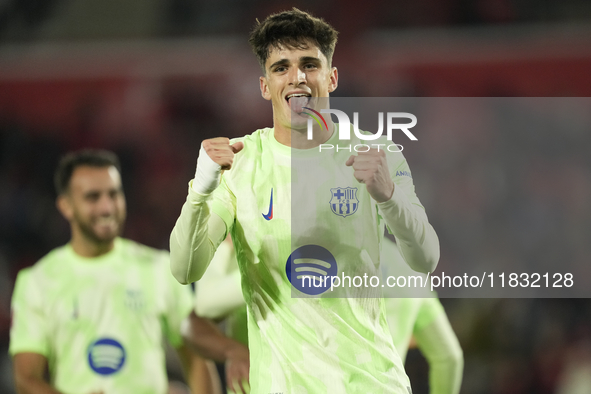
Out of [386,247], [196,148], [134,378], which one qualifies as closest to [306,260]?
[386,247]

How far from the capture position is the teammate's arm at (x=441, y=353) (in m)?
4.04

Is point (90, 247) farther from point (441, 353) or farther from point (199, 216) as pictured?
point (199, 216)

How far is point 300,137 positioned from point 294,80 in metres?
0.21

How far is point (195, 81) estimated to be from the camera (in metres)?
8.28

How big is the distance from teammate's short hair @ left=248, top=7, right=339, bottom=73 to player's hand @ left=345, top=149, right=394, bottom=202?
0.57 m

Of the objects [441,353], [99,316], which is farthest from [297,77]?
[99,316]

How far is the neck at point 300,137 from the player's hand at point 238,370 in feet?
3.99

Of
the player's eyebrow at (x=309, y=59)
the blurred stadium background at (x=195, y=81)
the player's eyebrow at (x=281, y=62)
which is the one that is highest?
the blurred stadium background at (x=195, y=81)

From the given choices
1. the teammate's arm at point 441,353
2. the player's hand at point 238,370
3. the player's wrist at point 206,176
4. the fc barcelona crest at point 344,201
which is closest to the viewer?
the player's wrist at point 206,176

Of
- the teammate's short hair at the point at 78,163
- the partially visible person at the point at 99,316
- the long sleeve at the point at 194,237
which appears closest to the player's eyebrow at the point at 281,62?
the long sleeve at the point at 194,237

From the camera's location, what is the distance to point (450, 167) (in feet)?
18.0

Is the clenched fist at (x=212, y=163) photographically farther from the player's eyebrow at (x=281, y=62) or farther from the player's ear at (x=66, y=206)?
the player's ear at (x=66, y=206)

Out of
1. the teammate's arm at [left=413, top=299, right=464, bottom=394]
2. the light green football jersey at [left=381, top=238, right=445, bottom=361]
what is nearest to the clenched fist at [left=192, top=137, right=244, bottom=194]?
the light green football jersey at [left=381, top=238, right=445, bottom=361]

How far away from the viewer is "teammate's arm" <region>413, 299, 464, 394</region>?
404 centimetres
